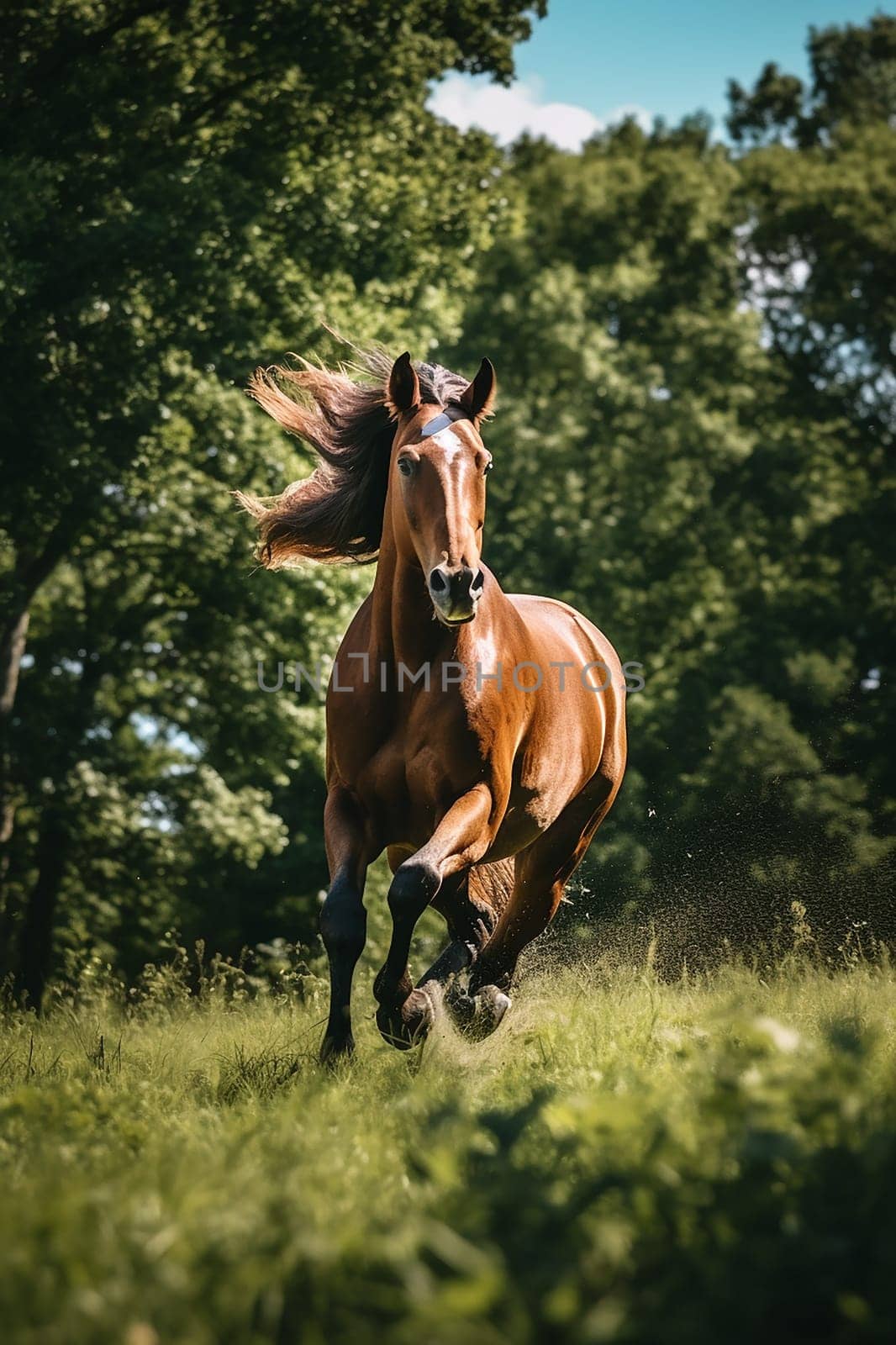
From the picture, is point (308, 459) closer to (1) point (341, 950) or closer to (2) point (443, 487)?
(2) point (443, 487)

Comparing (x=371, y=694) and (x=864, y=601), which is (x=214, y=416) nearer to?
(x=371, y=694)

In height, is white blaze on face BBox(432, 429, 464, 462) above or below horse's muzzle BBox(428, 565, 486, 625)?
above

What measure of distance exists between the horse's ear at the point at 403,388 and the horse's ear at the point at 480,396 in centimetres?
22

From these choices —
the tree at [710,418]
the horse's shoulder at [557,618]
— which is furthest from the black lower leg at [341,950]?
the tree at [710,418]

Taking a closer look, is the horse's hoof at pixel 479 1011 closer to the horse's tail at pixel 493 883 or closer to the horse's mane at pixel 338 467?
the horse's tail at pixel 493 883

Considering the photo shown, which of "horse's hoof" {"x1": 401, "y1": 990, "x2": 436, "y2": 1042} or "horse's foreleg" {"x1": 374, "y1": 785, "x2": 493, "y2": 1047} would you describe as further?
"horse's hoof" {"x1": 401, "y1": 990, "x2": 436, "y2": 1042}

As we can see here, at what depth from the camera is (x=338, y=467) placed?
678cm

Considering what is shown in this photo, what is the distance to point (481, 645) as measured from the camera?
6043mm

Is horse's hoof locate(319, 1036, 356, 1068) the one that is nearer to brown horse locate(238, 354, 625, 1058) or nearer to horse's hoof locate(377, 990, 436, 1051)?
brown horse locate(238, 354, 625, 1058)

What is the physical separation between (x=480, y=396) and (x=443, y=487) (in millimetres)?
856

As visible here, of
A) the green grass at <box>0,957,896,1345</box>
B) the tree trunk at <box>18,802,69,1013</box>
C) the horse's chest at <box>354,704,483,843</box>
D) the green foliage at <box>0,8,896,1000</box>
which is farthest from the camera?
the tree trunk at <box>18,802,69,1013</box>

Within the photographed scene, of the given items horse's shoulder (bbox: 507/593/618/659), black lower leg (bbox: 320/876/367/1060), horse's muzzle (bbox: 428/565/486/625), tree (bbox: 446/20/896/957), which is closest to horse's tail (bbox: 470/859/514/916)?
horse's shoulder (bbox: 507/593/618/659)

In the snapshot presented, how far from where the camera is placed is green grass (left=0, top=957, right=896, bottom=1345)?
2.21 metres

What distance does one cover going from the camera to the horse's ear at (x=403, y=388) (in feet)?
20.0
